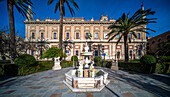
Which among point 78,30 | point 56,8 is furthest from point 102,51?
point 56,8

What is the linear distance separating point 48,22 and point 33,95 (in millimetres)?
22849

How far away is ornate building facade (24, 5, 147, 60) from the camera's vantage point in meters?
21.4

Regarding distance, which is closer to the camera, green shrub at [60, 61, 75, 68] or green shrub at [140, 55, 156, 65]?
green shrub at [140, 55, 156, 65]

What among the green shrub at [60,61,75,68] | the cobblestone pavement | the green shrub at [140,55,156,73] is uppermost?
the green shrub at [140,55,156,73]

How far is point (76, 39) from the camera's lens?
21.9 m

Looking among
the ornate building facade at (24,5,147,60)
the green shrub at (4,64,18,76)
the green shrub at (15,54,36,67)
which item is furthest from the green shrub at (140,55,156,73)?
the ornate building facade at (24,5,147,60)

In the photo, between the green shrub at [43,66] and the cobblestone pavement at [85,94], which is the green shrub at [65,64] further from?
the cobblestone pavement at [85,94]

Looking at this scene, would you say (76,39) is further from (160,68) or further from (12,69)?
(160,68)

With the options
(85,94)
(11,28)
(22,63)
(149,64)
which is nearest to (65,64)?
(22,63)

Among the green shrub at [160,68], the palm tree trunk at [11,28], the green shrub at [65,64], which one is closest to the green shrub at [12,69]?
the palm tree trunk at [11,28]

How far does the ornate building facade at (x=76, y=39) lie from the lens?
21.4m

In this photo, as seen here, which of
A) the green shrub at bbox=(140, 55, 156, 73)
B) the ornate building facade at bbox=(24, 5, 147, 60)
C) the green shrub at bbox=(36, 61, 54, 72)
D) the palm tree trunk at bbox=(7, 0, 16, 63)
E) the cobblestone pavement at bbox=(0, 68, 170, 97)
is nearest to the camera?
the cobblestone pavement at bbox=(0, 68, 170, 97)

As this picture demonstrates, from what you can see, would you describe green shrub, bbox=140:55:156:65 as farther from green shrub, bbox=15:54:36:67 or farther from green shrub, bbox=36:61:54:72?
green shrub, bbox=15:54:36:67

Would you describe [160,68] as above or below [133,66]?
above
